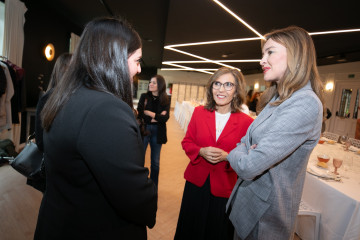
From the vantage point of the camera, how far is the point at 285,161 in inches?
35.4

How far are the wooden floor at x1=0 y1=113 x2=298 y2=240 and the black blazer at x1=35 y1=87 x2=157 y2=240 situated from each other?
1.46m

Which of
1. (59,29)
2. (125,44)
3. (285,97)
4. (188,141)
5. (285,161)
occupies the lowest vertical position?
(188,141)

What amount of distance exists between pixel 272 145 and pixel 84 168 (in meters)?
0.74

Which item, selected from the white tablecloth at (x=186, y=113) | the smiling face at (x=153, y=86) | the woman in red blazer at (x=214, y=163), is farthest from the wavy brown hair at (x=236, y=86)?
the white tablecloth at (x=186, y=113)

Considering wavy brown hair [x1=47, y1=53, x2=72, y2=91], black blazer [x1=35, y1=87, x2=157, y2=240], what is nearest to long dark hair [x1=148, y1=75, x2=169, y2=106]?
wavy brown hair [x1=47, y1=53, x2=72, y2=91]

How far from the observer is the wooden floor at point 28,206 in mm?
1881

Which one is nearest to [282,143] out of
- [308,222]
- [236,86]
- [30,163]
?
[236,86]

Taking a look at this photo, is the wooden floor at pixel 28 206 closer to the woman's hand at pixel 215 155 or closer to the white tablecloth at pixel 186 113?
the woman's hand at pixel 215 155

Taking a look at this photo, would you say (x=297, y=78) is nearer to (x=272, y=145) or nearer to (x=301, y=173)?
(x=272, y=145)

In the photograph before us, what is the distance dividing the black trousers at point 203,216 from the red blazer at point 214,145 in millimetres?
66

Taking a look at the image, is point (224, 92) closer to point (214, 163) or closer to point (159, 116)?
point (214, 163)

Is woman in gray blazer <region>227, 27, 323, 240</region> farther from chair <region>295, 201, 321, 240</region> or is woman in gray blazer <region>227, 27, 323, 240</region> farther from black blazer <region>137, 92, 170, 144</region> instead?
black blazer <region>137, 92, 170, 144</region>

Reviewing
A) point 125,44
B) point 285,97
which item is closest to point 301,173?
point 285,97

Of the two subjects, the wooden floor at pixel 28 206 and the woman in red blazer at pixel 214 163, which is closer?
the woman in red blazer at pixel 214 163
